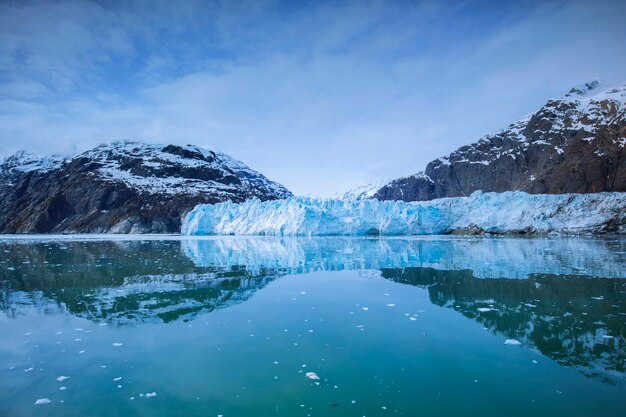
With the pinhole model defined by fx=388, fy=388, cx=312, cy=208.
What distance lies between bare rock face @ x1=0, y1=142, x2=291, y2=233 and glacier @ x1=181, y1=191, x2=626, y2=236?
35754mm

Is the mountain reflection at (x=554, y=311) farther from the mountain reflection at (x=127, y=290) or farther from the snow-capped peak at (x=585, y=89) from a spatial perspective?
the snow-capped peak at (x=585, y=89)

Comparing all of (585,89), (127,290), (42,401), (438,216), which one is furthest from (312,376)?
(585,89)

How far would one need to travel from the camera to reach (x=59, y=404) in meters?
3.80

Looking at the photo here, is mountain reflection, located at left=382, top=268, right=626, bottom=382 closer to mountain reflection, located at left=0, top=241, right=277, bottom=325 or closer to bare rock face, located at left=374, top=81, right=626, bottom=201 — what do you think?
mountain reflection, located at left=0, top=241, right=277, bottom=325

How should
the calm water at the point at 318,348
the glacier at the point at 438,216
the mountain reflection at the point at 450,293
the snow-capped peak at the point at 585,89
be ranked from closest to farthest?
the calm water at the point at 318,348 < the mountain reflection at the point at 450,293 < the glacier at the point at 438,216 < the snow-capped peak at the point at 585,89

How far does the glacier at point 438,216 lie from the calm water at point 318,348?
30.0 metres

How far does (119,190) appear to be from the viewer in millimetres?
86375

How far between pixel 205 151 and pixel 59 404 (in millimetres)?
123165

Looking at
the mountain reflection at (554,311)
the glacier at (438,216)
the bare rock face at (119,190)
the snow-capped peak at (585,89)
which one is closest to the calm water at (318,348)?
the mountain reflection at (554,311)

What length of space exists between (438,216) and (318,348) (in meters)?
39.8

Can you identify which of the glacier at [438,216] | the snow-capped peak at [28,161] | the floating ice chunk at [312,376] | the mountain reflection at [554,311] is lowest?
the floating ice chunk at [312,376]

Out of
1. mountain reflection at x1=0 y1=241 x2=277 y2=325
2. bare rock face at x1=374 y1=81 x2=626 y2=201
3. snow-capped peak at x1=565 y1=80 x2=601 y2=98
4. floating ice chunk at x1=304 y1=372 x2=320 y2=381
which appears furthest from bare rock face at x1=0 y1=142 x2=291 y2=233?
snow-capped peak at x1=565 y1=80 x2=601 y2=98

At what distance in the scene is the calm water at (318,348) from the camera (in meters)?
3.82

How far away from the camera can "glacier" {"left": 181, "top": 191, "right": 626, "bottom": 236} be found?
115 feet
